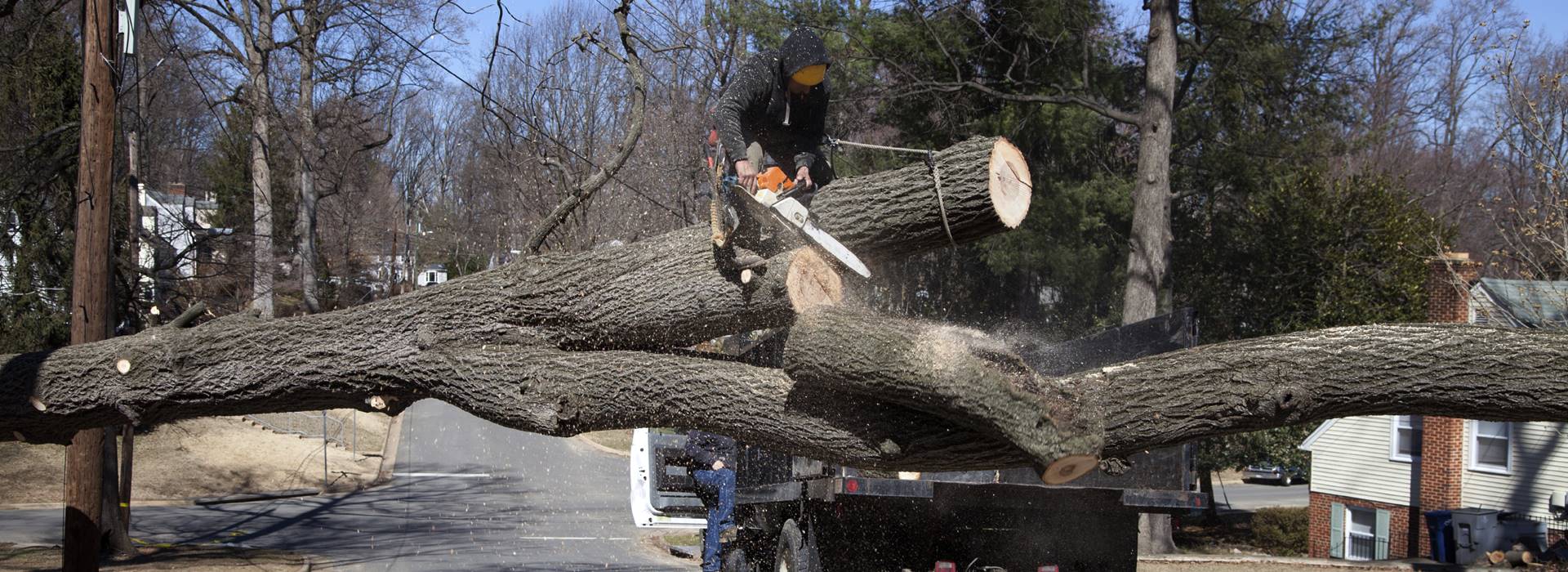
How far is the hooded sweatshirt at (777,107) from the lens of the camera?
20.8 ft

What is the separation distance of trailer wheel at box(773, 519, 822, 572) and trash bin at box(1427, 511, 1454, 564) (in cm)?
1428

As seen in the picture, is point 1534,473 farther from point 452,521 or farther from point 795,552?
point 452,521

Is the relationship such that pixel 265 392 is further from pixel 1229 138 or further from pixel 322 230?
pixel 322 230

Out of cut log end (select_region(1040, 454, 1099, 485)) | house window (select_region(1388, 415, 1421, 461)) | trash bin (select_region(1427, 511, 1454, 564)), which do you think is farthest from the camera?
house window (select_region(1388, 415, 1421, 461))

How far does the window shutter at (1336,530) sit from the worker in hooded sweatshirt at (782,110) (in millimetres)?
19204

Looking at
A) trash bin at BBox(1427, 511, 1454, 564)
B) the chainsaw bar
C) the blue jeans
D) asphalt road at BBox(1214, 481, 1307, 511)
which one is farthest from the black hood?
asphalt road at BBox(1214, 481, 1307, 511)

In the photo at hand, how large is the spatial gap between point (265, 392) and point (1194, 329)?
16.8ft

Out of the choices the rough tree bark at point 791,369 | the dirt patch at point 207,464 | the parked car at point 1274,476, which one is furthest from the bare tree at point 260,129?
the parked car at point 1274,476

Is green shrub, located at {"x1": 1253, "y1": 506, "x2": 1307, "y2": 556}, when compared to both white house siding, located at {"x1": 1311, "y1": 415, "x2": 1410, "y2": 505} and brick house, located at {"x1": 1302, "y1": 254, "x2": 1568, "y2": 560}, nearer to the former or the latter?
brick house, located at {"x1": 1302, "y1": 254, "x2": 1568, "y2": 560}

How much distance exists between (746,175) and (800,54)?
3.76 ft

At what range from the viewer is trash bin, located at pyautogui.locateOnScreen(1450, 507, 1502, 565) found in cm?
1745

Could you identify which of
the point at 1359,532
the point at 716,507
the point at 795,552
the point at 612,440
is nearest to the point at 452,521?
the point at 716,507

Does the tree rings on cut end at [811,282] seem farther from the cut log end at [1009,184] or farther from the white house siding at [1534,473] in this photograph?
the white house siding at [1534,473]

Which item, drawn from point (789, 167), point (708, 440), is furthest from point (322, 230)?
point (789, 167)
